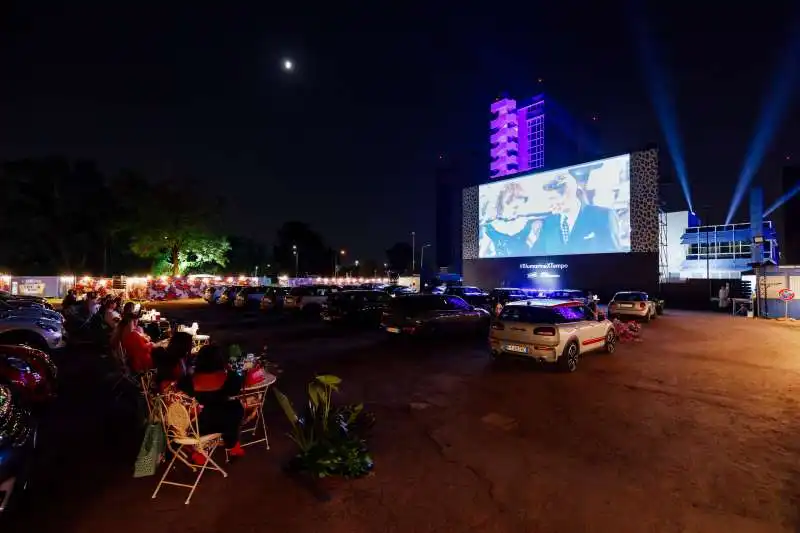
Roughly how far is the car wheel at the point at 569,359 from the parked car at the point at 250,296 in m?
22.1

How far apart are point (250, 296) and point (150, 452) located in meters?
25.5

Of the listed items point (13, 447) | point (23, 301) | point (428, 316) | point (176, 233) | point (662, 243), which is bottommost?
point (13, 447)

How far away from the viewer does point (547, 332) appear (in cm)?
987

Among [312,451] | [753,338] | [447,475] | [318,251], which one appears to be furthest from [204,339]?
[318,251]

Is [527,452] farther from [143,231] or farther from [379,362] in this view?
[143,231]

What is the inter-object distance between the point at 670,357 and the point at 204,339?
11.8 m

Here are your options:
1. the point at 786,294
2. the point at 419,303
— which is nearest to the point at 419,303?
the point at 419,303

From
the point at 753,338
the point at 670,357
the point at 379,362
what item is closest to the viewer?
the point at 379,362

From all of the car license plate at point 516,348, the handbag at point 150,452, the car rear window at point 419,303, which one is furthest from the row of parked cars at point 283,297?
the handbag at point 150,452

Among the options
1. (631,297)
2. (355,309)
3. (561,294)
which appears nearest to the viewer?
(355,309)

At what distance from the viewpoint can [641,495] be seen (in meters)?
4.40

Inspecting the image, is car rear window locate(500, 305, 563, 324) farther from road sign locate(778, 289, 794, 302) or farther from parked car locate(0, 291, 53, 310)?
road sign locate(778, 289, 794, 302)

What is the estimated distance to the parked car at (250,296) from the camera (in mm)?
A: 28906

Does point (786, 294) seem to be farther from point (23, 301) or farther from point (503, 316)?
point (23, 301)
